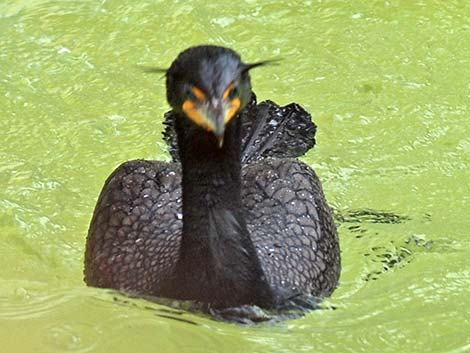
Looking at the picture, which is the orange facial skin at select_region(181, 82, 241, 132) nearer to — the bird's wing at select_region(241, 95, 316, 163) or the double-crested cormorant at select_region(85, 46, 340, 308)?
the double-crested cormorant at select_region(85, 46, 340, 308)

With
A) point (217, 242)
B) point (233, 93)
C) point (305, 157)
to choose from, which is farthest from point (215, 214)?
point (305, 157)

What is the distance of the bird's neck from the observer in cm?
470

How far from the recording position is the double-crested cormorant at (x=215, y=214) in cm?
442

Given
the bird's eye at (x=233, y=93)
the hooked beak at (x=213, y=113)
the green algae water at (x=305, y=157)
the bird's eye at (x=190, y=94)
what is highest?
the bird's eye at (x=190, y=94)

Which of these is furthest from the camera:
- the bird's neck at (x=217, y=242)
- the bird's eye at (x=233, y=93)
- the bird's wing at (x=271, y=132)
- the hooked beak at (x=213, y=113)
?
the bird's wing at (x=271, y=132)

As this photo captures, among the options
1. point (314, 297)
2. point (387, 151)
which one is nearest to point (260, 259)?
point (314, 297)

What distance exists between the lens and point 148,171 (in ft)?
18.1

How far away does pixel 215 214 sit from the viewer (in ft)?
15.6

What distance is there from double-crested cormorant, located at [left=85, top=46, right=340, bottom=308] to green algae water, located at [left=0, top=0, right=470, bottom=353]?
0.48 feet

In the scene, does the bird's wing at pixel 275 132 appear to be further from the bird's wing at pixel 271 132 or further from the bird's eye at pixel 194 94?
the bird's eye at pixel 194 94

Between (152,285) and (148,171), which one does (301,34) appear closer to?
(148,171)

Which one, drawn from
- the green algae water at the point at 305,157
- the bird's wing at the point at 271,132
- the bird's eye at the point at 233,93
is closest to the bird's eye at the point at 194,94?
the bird's eye at the point at 233,93

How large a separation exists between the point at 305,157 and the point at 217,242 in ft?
6.51

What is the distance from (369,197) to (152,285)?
1842mm
